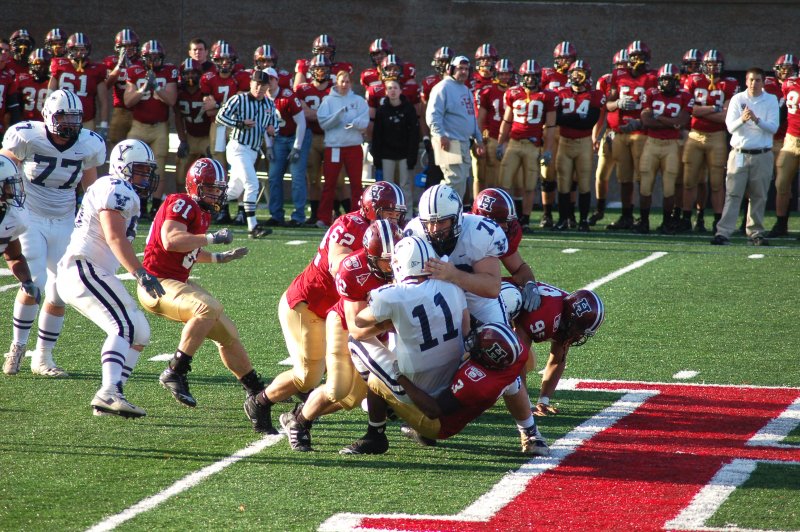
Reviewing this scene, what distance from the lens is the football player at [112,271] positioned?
5930 millimetres

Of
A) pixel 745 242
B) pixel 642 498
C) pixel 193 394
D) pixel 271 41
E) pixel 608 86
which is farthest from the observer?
pixel 271 41

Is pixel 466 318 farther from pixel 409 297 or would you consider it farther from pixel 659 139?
pixel 659 139

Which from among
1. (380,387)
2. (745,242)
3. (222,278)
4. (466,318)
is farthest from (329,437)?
(745,242)

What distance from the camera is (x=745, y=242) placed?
12781 mm

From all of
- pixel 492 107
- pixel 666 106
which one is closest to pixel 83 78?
pixel 492 107

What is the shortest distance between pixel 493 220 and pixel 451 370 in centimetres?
101

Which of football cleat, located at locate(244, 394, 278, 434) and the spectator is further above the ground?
the spectator

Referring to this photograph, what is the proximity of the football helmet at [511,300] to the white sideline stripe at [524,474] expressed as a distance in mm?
652

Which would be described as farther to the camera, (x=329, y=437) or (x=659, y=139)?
(x=659, y=139)

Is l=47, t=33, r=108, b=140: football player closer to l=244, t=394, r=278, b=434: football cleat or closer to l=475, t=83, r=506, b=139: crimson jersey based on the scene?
l=475, t=83, r=506, b=139: crimson jersey

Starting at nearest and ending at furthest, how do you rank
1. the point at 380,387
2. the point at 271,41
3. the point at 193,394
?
the point at 380,387 → the point at 193,394 → the point at 271,41

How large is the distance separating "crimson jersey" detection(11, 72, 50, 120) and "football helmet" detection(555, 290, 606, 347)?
30.7ft

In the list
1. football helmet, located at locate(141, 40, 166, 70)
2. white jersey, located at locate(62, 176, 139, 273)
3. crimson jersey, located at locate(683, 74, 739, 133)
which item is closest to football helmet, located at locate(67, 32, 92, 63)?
football helmet, located at locate(141, 40, 166, 70)

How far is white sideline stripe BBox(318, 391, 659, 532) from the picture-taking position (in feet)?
14.9
